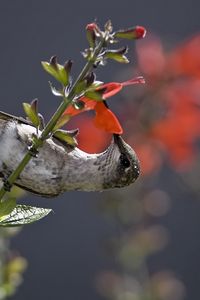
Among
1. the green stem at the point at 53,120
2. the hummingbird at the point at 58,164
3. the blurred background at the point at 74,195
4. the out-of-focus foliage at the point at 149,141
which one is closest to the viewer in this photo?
the green stem at the point at 53,120

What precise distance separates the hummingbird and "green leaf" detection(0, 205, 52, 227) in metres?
0.08

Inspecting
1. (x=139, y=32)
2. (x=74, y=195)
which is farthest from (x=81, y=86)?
(x=74, y=195)

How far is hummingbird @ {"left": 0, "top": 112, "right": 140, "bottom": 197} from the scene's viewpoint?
1.70 meters

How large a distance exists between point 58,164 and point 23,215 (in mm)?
175

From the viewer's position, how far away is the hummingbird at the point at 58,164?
1.70m

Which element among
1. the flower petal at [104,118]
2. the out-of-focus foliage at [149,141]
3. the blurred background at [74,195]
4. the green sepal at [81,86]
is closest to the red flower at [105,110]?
the flower petal at [104,118]

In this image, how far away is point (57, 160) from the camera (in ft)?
5.73

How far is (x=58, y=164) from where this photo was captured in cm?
174

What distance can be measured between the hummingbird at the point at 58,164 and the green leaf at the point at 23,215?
0.08 meters

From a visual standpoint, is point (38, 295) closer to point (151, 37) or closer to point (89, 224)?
point (89, 224)

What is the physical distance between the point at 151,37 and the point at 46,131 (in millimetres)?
2276

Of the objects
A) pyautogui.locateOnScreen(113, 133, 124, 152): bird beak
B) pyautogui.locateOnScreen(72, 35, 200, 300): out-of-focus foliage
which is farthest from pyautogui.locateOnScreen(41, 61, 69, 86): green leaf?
pyautogui.locateOnScreen(72, 35, 200, 300): out-of-focus foliage

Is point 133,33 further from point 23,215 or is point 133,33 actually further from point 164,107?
point 164,107

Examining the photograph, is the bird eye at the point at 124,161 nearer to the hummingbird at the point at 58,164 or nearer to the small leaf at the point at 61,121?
the hummingbird at the point at 58,164
